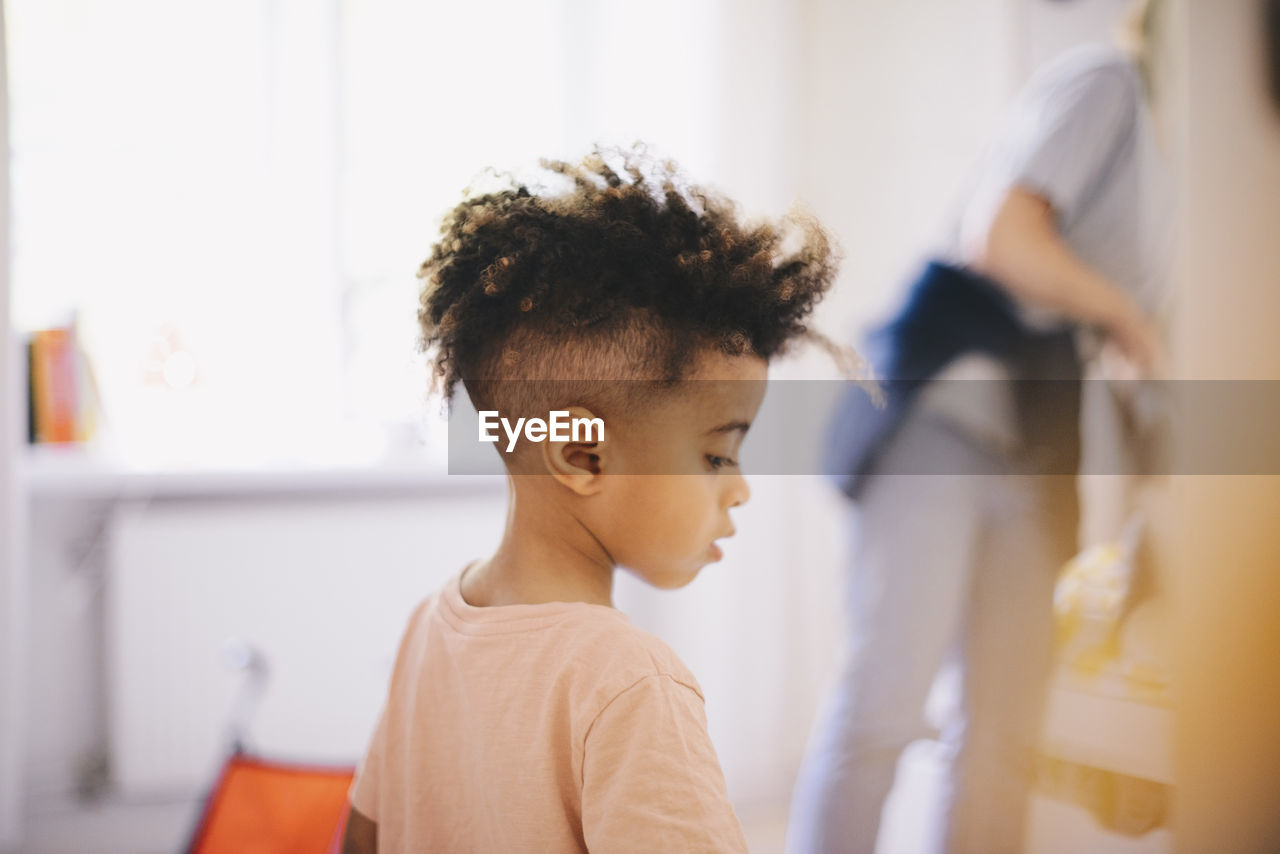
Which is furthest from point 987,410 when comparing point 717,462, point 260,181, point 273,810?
point 260,181

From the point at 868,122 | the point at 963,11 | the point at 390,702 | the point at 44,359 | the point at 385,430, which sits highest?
the point at 963,11

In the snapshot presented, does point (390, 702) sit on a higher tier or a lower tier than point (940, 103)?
lower

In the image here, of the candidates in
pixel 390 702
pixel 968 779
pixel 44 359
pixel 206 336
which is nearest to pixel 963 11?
pixel 968 779

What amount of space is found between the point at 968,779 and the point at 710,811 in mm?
650

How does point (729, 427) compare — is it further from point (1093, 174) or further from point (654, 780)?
point (1093, 174)

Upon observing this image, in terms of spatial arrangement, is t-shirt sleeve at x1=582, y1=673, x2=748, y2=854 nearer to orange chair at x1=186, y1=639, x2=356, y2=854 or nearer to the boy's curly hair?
the boy's curly hair

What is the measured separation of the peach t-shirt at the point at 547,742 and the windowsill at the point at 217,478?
0.91 metres

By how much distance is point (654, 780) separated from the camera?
397 millimetres

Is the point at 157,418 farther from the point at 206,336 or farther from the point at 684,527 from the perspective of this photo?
the point at 684,527

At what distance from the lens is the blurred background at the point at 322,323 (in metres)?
1.24

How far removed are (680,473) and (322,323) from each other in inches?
49.2

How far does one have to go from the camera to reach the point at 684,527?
0.49 m

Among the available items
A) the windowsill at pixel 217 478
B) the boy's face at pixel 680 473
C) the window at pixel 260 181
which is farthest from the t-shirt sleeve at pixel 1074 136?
the windowsill at pixel 217 478

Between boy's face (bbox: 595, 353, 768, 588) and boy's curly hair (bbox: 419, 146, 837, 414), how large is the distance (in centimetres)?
2
